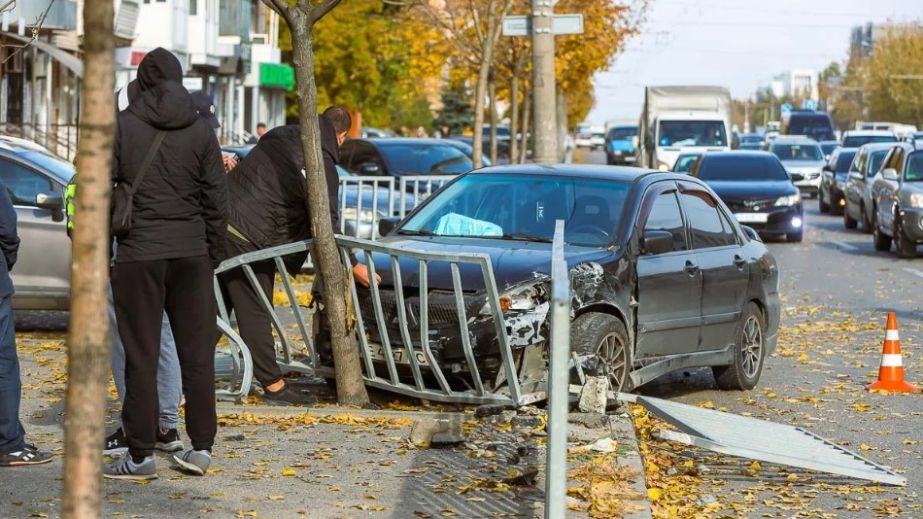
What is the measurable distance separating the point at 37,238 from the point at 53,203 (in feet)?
2.28

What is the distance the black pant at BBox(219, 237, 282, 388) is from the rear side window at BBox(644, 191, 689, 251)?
2.43 m

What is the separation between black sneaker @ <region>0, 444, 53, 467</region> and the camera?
288 inches

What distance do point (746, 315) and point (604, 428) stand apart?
125 inches

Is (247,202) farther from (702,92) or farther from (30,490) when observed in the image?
(702,92)

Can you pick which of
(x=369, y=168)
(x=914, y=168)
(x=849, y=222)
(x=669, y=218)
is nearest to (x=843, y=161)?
(x=849, y=222)

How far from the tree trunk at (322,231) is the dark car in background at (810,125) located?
58.1 metres

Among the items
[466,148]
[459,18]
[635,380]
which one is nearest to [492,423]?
[635,380]

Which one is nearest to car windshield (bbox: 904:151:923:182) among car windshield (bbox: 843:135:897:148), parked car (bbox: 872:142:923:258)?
parked car (bbox: 872:142:923:258)

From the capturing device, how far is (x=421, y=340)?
29.0 ft

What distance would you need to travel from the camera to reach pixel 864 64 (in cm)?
13325

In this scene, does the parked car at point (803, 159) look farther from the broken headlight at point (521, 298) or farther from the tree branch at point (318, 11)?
the tree branch at point (318, 11)

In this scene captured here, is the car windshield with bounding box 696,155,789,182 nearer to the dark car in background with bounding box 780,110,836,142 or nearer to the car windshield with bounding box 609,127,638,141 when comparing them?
the dark car in background with bounding box 780,110,836,142

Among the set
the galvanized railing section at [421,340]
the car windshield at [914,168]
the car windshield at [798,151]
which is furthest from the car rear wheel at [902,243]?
the car windshield at [798,151]

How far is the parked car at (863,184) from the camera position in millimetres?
29961
